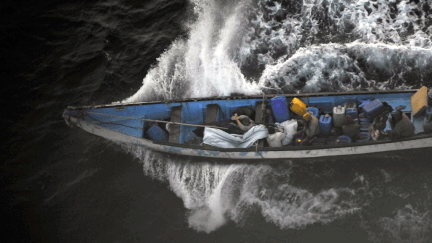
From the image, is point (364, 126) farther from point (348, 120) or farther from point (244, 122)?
point (244, 122)

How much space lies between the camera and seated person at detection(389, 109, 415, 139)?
26.6 feet

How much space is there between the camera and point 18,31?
15133mm

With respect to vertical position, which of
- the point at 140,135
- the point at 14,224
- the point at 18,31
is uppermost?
the point at 18,31

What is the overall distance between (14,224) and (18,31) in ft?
31.4

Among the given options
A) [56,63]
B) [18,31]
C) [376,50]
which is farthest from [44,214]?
[376,50]

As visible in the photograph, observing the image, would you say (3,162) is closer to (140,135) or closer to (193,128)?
(140,135)

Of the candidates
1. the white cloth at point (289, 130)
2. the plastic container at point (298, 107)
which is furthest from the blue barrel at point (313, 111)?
the white cloth at point (289, 130)

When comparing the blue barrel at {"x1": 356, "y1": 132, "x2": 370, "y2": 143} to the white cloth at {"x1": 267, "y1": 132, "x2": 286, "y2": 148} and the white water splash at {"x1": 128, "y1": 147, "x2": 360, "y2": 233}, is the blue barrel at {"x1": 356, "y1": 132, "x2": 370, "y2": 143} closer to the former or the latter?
the white water splash at {"x1": 128, "y1": 147, "x2": 360, "y2": 233}

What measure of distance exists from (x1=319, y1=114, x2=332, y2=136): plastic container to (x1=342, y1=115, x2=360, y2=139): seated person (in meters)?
0.40

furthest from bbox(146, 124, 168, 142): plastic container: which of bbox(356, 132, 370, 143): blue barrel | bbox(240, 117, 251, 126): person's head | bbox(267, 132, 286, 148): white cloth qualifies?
bbox(356, 132, 370, 143): blue barrel

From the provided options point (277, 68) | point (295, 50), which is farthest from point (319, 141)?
point (295, 50)

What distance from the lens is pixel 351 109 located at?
29.7 ft

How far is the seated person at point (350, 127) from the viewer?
28.3ft

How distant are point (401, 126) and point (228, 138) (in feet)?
15.3
